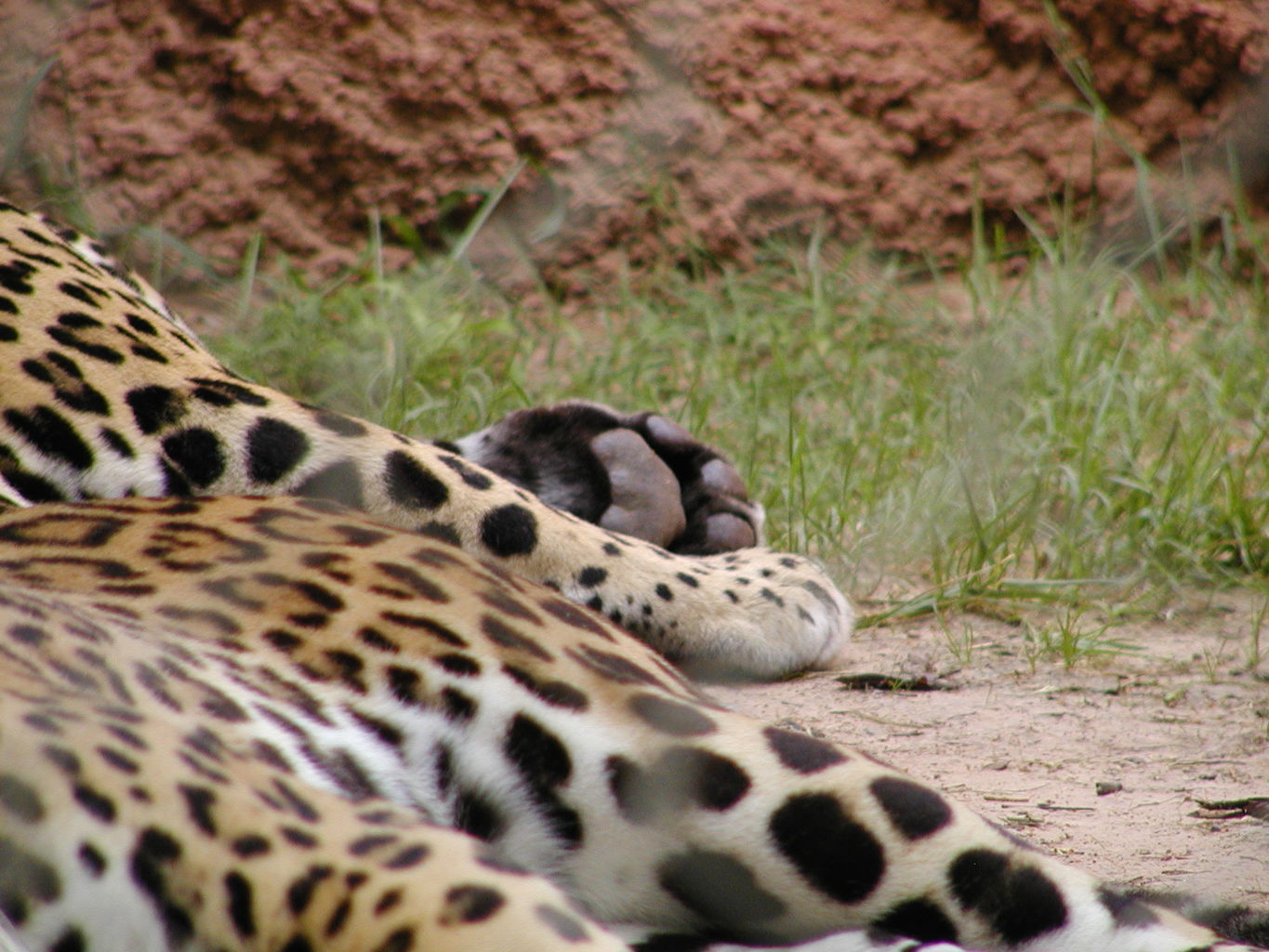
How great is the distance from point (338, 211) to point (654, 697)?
Result: 113 inches

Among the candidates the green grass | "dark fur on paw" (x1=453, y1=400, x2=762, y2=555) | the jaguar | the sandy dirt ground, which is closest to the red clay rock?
the green grass

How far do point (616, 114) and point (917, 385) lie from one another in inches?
41.7

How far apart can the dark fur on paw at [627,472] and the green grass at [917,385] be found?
0.77 feet

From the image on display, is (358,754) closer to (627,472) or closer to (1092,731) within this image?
(1092,731)

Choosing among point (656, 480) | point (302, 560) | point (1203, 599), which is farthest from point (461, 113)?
point (302, 560)

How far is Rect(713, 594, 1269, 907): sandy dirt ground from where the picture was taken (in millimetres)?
1750

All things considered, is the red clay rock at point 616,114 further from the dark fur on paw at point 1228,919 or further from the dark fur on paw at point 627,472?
the dark fur on paw at point 1228,919

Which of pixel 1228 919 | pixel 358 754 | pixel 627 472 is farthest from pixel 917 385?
pixel 358 754

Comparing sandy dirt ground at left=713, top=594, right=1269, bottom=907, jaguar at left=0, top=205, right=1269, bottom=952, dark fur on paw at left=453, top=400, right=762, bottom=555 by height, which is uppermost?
jaguar at left=0, top=205, right=1269, bottom=952

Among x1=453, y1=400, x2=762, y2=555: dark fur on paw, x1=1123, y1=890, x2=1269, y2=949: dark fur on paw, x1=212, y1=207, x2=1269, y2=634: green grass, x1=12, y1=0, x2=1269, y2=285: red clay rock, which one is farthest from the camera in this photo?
x1=12, y1=0, x2=1269, y2=285: red clay rock

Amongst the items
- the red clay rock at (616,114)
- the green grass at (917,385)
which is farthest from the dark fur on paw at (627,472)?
the red clay rock at (616,114)

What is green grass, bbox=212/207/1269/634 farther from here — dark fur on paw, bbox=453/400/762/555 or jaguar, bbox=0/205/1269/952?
jaguar, bbox=0/205/1269/952

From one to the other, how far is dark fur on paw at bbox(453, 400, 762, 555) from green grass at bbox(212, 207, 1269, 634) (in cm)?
23

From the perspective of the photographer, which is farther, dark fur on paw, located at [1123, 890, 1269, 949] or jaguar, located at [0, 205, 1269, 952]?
dark fur on paw, located at [1123, 890, 1269, 949]
